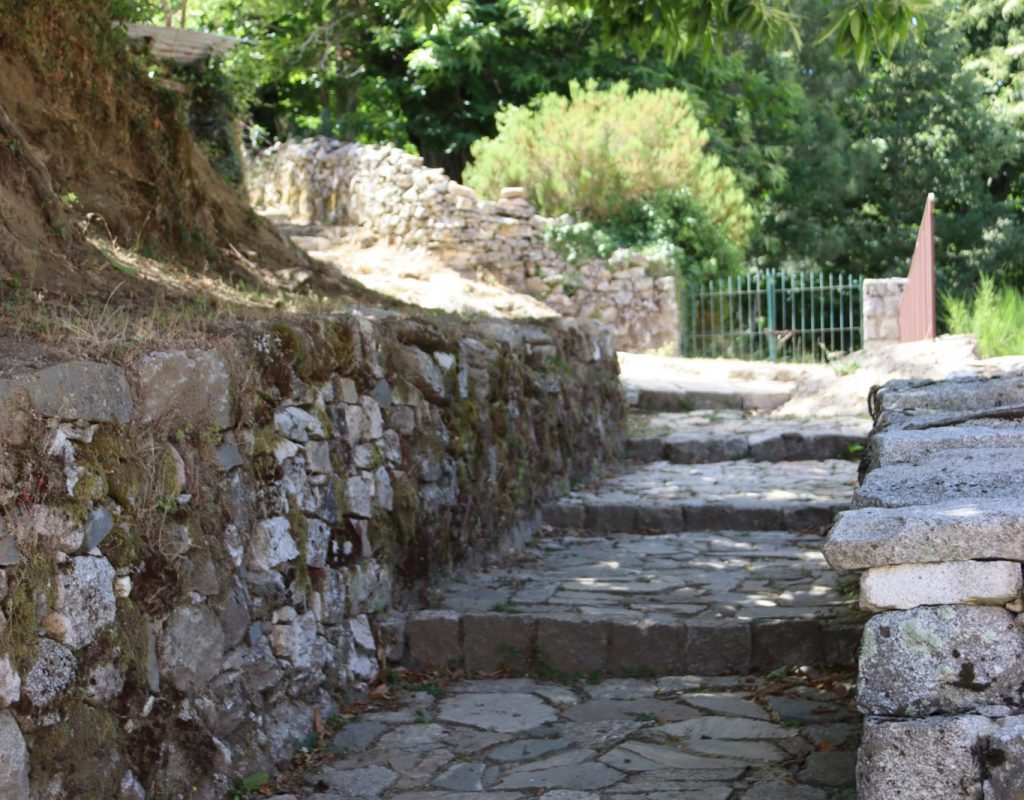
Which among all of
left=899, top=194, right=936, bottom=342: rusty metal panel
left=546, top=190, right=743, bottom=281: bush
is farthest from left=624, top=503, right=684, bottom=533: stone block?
left=546, top=190, right=743, bottom=281: bush

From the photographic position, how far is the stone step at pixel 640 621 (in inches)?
188

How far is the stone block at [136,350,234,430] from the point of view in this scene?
351 cm

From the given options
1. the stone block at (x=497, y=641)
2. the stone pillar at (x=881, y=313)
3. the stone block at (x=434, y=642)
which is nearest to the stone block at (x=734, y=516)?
the stone block at (x=497, y=641)

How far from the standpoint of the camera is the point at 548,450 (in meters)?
7.41

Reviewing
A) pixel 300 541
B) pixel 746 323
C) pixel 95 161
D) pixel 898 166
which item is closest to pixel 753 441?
pixel 95 161

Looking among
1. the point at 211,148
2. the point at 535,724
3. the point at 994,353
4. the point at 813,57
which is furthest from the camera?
the point at 813,57

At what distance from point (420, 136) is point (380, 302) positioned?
1335 cm

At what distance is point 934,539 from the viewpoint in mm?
2572

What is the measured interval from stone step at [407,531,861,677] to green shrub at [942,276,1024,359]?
19.2 ft

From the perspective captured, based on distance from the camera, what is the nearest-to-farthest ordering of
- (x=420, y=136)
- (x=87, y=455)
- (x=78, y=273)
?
(x=87, y=455)
(x=78, y=273)
(x=420, y=136)

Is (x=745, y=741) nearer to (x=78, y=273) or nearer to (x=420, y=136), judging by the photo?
(x=78, y=273)

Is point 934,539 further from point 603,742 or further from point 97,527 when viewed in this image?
point 97,527

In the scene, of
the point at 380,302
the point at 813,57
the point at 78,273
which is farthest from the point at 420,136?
the point at 78,273

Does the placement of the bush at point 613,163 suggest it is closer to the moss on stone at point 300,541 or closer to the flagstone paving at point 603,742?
the flagstone paving at point 603,742
